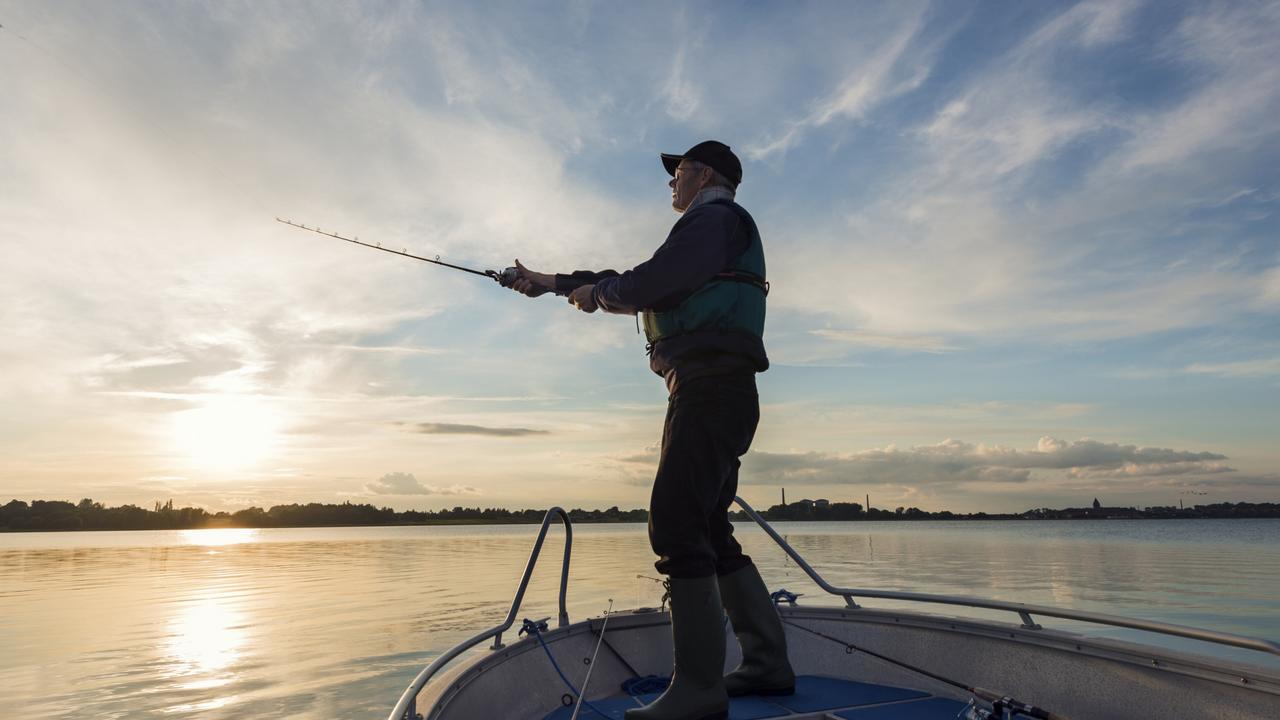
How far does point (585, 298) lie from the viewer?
11.4 ft

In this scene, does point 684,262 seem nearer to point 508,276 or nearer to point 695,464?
point 695,464

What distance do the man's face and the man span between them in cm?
16

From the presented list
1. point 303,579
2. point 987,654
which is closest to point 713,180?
point 987,654

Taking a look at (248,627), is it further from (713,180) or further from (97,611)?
(713,180)

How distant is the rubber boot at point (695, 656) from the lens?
2.82 m

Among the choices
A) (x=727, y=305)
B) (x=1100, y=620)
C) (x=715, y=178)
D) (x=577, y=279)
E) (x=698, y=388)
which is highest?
(x=715, y=178)

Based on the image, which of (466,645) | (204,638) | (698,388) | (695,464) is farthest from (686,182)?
(204,638)

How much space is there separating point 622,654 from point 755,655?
1.09m

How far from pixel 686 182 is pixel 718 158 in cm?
19

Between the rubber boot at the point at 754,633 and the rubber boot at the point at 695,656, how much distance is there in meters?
0.65

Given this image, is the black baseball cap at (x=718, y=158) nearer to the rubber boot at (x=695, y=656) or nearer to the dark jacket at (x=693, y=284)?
the dark jacket at (x=693, y=284)

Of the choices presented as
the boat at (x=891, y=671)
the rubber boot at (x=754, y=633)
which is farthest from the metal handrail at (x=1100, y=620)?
the rubber boot at (x=754, y=633)

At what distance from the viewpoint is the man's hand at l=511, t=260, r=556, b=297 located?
392 cm

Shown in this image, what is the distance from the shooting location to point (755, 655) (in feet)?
11.7
